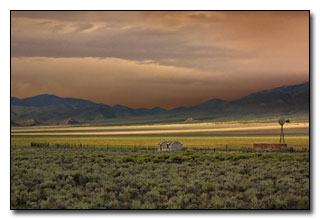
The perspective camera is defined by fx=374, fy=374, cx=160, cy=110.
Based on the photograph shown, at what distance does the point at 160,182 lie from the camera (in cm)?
1164

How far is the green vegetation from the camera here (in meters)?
9.89

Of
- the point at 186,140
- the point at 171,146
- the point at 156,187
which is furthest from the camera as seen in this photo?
the point at 171,146

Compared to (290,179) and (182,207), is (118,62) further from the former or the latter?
(290,179)

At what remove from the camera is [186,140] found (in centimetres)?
1900

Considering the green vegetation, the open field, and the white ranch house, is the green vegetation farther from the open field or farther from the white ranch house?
the white ranch house

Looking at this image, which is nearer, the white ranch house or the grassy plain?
the grassy plain

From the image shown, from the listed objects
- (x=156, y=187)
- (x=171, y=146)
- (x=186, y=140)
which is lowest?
(x=156, y=187)

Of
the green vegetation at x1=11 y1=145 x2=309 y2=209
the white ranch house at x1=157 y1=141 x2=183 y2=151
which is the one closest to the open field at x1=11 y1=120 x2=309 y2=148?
the white ranch house at x1=157 y1=141 x2=183 y2=151

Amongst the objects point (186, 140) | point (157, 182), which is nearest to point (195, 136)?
point (186, 140)

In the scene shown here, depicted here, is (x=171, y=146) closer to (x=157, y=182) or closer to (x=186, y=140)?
(x=186, y=140)

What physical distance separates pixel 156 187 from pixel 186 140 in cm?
819

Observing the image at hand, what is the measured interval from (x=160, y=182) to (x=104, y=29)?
5.04 meters

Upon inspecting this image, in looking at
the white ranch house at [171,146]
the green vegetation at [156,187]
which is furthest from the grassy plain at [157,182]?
the white ranch house at [171,146]

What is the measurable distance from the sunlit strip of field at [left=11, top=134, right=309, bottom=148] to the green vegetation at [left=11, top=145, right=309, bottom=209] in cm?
46
